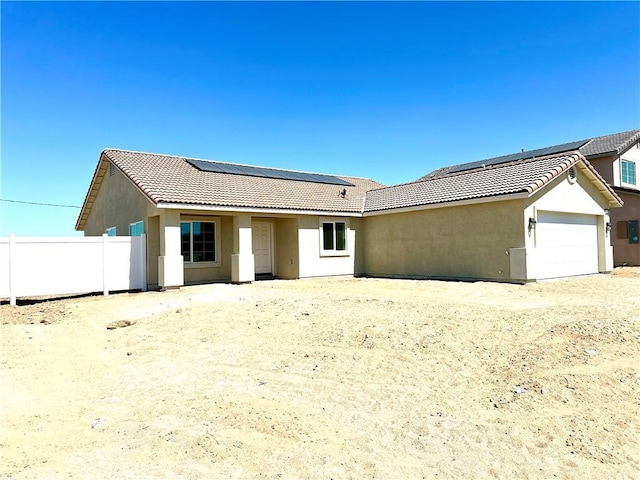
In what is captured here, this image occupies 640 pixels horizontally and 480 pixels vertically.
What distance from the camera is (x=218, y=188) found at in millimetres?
16984

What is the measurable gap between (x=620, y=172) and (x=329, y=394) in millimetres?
27083

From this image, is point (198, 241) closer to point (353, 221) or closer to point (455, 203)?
point (353, 221)

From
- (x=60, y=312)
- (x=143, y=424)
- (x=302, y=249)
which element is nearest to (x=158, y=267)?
(x=60, y=312)

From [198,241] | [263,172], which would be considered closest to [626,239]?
[263,172]

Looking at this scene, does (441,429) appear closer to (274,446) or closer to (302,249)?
(274,446)

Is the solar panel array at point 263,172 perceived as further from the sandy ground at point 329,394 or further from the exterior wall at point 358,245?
the sandy ground at point 329,394

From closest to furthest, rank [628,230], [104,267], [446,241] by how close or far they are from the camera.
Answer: [104,267], [446,241], [628,230]

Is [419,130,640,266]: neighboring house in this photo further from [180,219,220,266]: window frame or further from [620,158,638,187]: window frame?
[180,219,220,266]: window frame

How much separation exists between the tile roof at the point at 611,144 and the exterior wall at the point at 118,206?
80.4 feet

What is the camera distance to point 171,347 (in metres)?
7.32

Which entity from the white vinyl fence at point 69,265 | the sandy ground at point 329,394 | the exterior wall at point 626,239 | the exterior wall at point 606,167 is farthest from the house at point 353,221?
the exterior wall at point 606,167

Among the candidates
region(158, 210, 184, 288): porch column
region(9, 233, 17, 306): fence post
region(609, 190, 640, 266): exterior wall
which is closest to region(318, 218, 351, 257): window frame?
region(158, 210, 184, 288): porch column

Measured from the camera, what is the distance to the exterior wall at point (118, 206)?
15.9 m

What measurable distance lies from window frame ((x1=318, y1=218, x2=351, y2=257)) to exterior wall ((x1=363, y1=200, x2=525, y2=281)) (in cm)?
118
